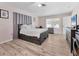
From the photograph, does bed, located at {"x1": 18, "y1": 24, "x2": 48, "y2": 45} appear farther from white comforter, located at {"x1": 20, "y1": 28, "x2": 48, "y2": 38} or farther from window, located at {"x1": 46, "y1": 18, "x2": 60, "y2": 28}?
window, located at {"x1": 46, "y1": 18, "x2": 60, "y2": 28}

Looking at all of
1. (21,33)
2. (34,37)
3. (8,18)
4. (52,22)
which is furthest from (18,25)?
(52,22)

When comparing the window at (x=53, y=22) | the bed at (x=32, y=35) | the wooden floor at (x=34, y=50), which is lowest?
the wooden floor at (x=34, y=50)

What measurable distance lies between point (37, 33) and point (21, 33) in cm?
151

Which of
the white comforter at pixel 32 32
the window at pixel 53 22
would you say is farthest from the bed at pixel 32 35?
the window at pixel 53 22

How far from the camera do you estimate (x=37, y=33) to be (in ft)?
13.9

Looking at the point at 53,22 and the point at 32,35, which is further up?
the point at 53,22

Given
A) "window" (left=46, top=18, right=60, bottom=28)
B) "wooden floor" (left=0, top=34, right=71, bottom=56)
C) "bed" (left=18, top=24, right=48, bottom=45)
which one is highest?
"window" (left=46, top=18, right=60, bottom=28)

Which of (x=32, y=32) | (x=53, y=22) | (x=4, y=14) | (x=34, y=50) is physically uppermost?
(x=4, y=14)

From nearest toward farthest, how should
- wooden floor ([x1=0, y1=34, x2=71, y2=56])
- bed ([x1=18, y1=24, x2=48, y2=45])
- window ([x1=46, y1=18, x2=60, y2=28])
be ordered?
wooden floor ([x1=0, y1=34, x2=71, y2=56]) < bed ([x1=18, y1=24, x2=48, y2=45]) < window ([x1=46, y1=18, x2=60, y2=28])

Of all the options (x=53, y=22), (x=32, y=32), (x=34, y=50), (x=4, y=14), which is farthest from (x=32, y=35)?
(x=53, y=22)

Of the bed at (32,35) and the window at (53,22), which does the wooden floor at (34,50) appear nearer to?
the bed at (32,35)

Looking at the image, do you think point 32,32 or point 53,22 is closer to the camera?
point 32,32

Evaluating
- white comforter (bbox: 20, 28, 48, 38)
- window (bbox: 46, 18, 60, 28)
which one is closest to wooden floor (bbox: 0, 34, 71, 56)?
white comforter (bbox: 20, 28, 48, 38)

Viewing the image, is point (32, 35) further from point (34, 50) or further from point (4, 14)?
point (4, 14)
